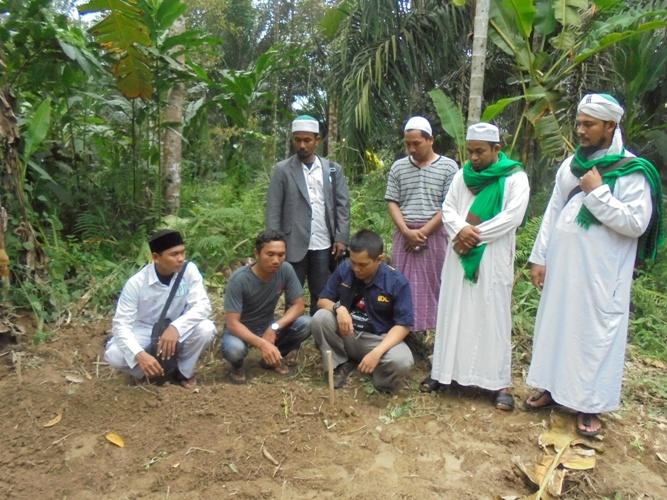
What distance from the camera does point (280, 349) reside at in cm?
398

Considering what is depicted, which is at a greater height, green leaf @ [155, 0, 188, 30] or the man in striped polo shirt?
green leaf @ [155, 0, 188, 30]

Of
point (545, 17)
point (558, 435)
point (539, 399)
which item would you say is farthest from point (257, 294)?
point (545, 17)

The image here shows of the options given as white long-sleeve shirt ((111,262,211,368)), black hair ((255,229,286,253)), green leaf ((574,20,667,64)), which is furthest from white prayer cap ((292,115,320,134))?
green leaf ((574,20,667,64))

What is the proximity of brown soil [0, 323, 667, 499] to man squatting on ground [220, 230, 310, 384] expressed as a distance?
0.24 metres

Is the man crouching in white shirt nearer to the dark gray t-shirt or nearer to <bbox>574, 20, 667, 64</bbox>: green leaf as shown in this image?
the dark gray t-shirt

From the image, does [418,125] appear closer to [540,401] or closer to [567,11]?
[540,401]

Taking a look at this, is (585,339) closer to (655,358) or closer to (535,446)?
(535,446)

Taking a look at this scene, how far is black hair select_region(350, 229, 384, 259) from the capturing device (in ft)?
11.3

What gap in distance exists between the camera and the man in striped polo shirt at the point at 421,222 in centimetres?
381

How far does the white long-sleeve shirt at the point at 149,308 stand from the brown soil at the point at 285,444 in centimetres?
31

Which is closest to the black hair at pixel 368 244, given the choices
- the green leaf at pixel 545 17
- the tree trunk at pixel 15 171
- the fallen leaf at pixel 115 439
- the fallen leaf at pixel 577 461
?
the fallen leaf at pixel 577 461

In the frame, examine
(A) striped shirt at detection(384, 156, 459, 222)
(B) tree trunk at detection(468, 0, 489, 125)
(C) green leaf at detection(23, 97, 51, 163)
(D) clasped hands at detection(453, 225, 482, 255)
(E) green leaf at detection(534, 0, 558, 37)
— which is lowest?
(D) clasped hands at detection(453, 225, 482, 255)

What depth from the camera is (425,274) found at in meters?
3.87

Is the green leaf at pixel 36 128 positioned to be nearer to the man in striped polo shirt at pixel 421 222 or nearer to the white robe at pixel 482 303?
the man in striped polo shirt at pixel 421 222
